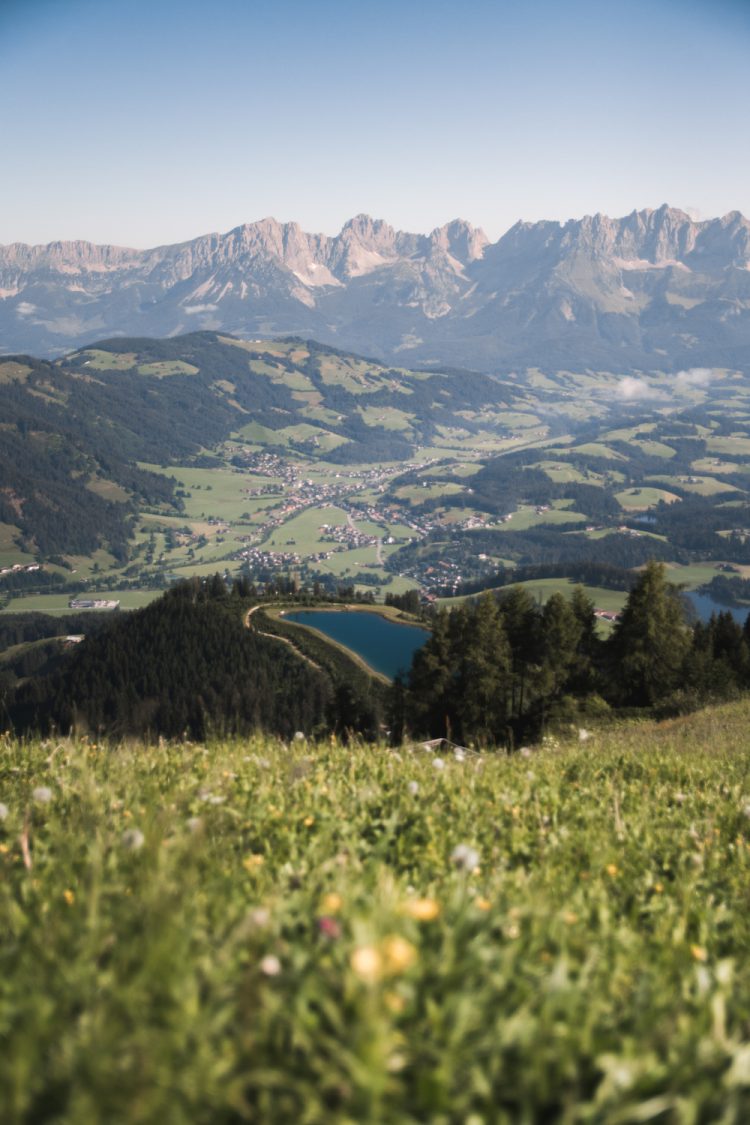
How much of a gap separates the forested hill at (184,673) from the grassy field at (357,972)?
79.9 metres

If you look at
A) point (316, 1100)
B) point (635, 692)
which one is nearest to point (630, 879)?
point (316, 1100)

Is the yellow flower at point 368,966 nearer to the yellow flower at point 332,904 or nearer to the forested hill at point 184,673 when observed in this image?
the yellow flower at point 332,904

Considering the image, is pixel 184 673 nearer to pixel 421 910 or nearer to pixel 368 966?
pixel 421 910

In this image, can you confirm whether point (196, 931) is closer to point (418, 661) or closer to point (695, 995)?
point (695, 995)

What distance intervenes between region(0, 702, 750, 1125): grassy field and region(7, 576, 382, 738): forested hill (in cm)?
7987

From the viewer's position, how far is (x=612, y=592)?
192 meters

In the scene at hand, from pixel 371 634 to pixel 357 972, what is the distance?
12615 centimetres

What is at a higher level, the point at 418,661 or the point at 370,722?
the point at 418,661

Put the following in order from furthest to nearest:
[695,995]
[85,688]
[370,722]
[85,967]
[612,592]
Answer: [612,592] < [85,688] < [370,722] < [695,995] < [85,967]

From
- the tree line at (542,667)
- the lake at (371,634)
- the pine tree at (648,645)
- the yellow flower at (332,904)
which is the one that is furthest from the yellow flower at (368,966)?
the lake at (371,634)

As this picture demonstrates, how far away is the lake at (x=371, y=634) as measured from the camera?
11603 centimetres

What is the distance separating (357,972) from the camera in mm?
2850

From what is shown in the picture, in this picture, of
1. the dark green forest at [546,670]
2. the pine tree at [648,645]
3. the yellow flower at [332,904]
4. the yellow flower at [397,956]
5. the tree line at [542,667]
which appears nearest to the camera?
the yellow flower at [397,956]

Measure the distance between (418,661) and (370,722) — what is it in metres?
10.4
